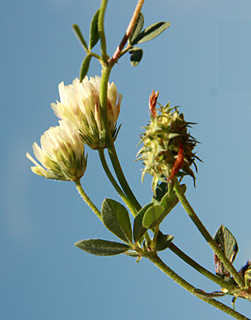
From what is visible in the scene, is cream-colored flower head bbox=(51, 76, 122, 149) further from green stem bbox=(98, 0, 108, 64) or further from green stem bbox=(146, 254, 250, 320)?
green stem bbox=(146, 254, 250, 320)

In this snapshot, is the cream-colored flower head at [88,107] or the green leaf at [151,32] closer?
the green leaf at [151,32]

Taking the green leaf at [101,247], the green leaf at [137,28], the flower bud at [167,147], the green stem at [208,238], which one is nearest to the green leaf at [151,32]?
the green leaf at [137,28]

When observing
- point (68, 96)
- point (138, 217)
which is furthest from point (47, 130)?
point (138, 217)

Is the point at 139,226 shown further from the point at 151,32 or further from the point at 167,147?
the point at 151,32

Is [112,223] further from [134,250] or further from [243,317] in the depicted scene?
[243,317]

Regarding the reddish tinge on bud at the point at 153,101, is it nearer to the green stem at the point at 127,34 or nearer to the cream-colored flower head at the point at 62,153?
the green stem at the point at 127,34

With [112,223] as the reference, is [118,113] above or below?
above

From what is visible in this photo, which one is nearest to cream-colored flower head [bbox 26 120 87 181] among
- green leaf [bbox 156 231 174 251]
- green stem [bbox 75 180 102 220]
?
green stem [bbox 75 180 102 220]
